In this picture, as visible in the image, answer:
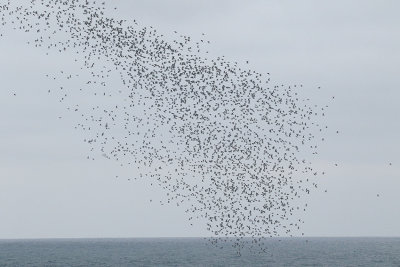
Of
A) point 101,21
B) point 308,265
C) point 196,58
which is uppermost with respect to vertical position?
point 101,21

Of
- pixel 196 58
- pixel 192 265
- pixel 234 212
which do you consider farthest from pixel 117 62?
pixel 192 265

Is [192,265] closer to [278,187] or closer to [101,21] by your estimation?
[278,187]

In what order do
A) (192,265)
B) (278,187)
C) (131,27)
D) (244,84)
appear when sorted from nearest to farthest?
(131,27) < (244,84) < (278,187) < (192,265)

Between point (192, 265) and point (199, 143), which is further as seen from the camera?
point (192, 265)

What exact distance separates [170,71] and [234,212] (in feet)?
32.6

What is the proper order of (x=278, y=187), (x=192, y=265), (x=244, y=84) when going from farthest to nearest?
(x=192, y=265) < (x=278, y=187) < (x=244, y=84)

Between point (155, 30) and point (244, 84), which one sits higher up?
point (155, 30)

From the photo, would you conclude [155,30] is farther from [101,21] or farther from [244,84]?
[244,84]

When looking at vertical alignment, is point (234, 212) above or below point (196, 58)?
below

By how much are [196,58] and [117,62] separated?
4.01 m

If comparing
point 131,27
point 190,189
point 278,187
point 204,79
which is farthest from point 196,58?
point 278,187

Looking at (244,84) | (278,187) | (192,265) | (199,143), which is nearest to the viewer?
(244,84)

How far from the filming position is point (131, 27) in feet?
Result: 98.0

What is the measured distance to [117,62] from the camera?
30.0 m
